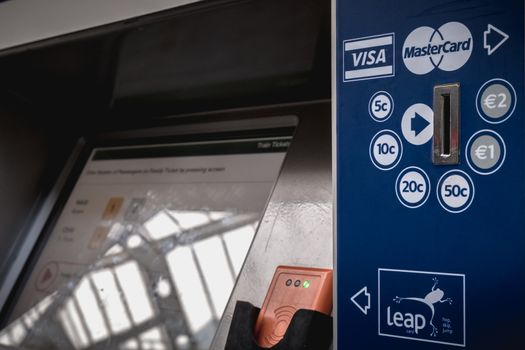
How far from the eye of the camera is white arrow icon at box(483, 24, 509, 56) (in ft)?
3.13

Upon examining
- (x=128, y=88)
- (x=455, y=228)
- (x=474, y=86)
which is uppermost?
(x=128, y=88)

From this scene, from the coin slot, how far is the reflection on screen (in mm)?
737

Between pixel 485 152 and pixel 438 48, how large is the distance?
0.18 meters

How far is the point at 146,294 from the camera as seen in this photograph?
177 centimetres

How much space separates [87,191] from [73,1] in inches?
31.1

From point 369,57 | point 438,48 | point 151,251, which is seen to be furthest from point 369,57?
point 151,251

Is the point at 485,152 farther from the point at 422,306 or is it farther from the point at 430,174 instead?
the point at 422,306

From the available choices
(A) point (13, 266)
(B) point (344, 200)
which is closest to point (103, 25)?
(B) point (344, 200)

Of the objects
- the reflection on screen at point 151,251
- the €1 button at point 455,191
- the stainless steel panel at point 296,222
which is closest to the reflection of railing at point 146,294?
the reflection on screen at point 151,251

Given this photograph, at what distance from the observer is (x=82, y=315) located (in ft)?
6.05

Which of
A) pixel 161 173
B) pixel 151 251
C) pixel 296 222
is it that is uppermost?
pixel 161 173

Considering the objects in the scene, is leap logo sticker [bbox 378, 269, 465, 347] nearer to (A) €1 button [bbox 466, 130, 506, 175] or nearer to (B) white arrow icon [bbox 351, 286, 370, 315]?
(B) white arrow icon [bbox 351, 286, 370, 315]

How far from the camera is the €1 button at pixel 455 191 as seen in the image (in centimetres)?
98

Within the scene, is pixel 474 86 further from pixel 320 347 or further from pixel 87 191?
pixel 87 191
